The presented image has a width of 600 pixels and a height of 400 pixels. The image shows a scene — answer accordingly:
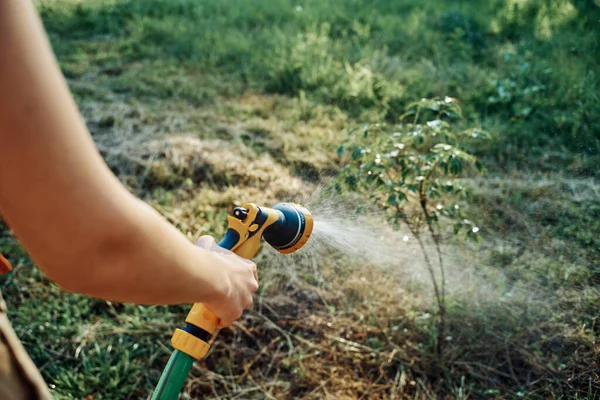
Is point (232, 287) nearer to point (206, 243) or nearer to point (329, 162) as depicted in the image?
point (206, 243)

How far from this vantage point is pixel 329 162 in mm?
3412

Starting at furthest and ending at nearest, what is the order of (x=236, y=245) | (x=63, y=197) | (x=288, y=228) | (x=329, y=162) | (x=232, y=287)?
(x=329, y=162) < (x=288, y=228) < (x=236, y=245) < (x=232, y=287) < (x=63, y=197)

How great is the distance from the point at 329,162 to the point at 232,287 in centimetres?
240

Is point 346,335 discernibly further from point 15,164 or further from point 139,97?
point 139,97

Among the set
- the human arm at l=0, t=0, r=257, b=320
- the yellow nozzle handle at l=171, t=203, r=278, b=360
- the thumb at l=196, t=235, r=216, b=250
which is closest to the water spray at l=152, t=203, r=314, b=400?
the yellow nozzle handle at l=171, t=203, r=278, b=360

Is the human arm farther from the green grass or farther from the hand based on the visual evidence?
the green grass

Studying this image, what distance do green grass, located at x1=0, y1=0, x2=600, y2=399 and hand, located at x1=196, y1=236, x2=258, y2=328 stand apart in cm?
119

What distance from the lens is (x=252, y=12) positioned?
5547 millimetres

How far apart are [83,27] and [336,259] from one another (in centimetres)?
389

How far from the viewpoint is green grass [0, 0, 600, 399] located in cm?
224

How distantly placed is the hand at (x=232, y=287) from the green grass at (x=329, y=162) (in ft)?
3.91

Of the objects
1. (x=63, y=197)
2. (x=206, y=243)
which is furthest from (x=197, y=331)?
(x=63, y=197)

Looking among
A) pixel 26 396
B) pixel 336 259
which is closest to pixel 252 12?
pixel 336 259

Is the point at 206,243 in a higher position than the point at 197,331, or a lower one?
higher
